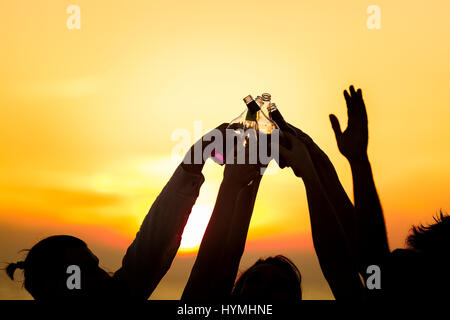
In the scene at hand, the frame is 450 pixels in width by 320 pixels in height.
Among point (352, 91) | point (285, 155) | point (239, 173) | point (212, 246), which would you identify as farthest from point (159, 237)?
point (352, 91)

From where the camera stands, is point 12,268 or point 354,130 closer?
point 354,130

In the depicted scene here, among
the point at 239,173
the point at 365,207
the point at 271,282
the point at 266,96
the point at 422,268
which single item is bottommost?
the point at 271,282

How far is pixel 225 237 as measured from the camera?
122cm

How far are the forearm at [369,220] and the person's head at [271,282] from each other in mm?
316

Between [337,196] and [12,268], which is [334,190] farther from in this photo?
[12,268]

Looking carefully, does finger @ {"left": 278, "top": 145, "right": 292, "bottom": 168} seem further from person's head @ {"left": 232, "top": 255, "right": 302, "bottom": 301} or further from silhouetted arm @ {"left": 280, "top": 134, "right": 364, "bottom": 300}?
person's head @ {"left": 232, "top": 255, "right": 302, "bottom": 301}

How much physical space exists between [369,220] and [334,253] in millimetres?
330

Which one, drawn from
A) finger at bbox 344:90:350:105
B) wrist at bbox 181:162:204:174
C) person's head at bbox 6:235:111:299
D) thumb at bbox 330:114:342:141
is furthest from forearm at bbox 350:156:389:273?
person's head at bbox 6:235:111:299

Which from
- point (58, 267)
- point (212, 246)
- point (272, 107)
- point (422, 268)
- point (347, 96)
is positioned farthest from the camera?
point (347, 96)

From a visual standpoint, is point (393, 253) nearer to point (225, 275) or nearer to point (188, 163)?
point (225, 275)

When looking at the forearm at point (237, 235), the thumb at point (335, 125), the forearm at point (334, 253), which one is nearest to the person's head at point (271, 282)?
the forearm at point (237, 235)

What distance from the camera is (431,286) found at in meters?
0.98

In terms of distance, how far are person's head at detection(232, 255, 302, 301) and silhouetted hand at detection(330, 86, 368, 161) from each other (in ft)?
1.60

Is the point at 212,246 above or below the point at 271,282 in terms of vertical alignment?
above
